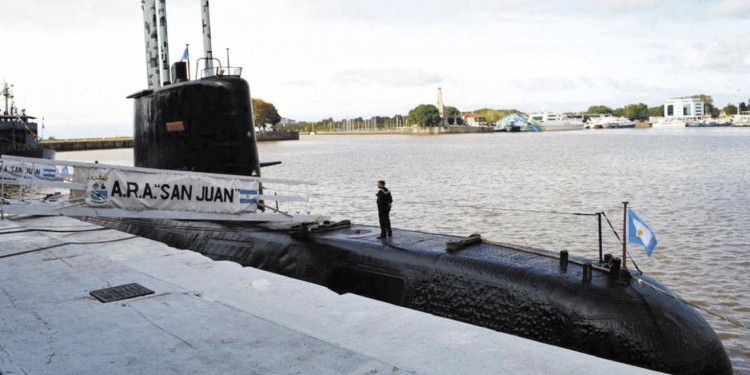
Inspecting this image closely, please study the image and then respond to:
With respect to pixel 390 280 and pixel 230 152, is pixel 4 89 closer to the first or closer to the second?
pixel 230 152

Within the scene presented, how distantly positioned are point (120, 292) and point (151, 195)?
3.85m

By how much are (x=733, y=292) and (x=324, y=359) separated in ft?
32.4

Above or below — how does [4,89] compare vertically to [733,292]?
above

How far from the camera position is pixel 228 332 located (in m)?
5.00

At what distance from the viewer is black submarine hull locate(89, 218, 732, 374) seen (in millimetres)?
5754

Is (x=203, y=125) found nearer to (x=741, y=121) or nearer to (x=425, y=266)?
(x=425, y=266)

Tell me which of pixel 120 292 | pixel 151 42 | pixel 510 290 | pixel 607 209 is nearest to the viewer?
pixel 120 292

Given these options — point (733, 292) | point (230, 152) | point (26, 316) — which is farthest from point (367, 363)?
point (733, 292)

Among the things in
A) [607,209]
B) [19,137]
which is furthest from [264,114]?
[607,209]

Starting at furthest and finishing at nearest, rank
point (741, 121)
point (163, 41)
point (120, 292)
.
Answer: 1. point (741, 121)
2. point (163, 41)
3. point (120, 292)

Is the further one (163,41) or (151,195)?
(163,41)

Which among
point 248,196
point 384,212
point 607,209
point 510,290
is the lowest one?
point 607,209

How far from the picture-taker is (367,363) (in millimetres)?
4266

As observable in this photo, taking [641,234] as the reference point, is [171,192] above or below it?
above
